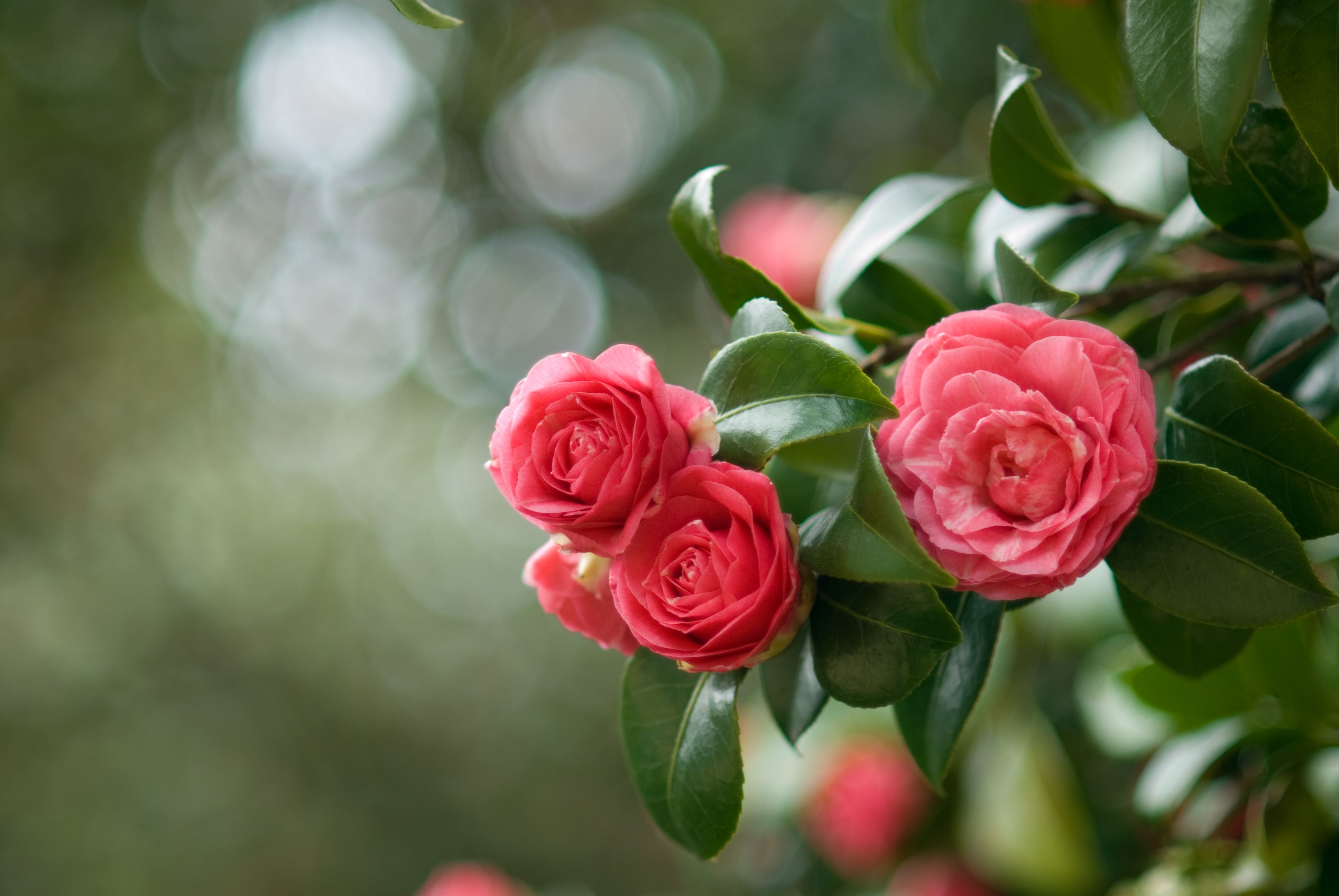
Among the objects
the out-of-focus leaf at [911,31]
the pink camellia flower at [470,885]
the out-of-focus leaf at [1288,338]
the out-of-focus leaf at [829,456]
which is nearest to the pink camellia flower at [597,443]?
the out-of-focus leaf at [829,456]

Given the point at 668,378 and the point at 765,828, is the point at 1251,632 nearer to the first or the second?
the point at 765,828

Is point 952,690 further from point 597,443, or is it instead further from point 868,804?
point 868,804

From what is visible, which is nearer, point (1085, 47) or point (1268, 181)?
point (1268, 181)

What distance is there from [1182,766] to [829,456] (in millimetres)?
511

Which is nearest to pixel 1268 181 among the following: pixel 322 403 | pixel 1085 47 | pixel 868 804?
pixel 1085 47

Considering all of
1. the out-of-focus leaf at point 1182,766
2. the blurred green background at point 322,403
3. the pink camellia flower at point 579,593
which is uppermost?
the pink camellia flower at point 579,593

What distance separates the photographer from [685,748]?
40cm

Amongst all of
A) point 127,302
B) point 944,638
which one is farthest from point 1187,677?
point 127,302

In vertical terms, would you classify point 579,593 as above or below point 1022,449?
below

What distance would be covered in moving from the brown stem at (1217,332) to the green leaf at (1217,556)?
0.11m

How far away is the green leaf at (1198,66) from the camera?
0.34m

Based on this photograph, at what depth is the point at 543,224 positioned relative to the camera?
326 centimetres

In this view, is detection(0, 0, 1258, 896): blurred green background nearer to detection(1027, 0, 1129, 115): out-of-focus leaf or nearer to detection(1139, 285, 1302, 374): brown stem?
detection(1027, 0, 1129, 115): out-of-focus leaf

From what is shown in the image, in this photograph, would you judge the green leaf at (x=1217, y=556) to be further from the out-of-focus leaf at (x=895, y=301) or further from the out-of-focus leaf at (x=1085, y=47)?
the out-of-focus leaf at (x=1085, y=47)
